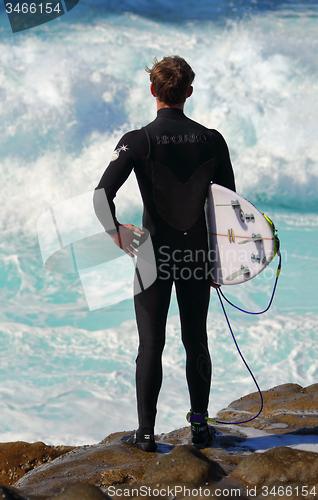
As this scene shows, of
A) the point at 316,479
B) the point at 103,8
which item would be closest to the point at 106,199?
the point at 316,479

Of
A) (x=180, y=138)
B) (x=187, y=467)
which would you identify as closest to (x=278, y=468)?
(x=187, y=467)

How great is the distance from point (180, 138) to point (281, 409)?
2.51 metres

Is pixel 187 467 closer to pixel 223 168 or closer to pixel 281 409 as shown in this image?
pixel 223 168

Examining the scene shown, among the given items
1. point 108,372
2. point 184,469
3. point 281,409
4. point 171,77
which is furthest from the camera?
point 108,372

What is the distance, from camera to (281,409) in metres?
3.72

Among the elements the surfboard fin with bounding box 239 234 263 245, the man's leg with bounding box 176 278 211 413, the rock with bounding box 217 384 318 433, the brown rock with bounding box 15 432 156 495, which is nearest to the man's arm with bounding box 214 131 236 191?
the surfboard fin with bounding box 239 234 263 245

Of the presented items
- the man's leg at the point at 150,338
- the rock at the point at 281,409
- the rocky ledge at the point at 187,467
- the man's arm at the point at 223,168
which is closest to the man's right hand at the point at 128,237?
the man's leg at the point at 150,338

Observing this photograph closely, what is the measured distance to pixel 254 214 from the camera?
8.04 feet

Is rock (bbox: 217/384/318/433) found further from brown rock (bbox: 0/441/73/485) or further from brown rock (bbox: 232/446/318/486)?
brown rock (bbox: 0/441/73/485)

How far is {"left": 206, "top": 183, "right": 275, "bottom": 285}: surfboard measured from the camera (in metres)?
2.43

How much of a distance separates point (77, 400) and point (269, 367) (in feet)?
11.2

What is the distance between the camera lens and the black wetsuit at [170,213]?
2305 mm

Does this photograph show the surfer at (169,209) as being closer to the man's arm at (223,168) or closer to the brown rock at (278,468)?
the man's arm at (223,168)

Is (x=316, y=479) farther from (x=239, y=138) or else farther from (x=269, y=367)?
Answer: (x=239, y=138)
